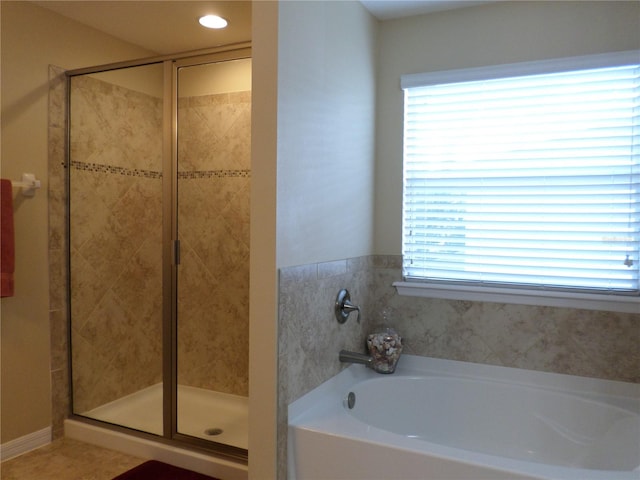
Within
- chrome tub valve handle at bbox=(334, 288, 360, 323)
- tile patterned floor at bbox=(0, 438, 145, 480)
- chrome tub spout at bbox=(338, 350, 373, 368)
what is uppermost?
chrome tub valve handle at bbox=(334, 288, 360, 323)

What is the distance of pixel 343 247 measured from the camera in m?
2.41

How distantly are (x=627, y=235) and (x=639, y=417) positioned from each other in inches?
32.7

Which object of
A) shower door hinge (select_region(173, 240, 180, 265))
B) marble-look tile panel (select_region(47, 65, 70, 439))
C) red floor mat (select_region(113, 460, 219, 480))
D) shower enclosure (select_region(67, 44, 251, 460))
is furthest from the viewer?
shower enclosure (select_region(67, 44, 251, 460))

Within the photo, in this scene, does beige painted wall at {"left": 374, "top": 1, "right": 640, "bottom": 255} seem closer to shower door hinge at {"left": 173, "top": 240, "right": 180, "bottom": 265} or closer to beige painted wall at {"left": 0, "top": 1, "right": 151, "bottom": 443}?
shower door hinge at {"left": 173, "top": 240, "right": 180, "bottom": 265}

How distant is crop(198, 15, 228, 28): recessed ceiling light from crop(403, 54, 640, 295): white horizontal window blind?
3.72ft

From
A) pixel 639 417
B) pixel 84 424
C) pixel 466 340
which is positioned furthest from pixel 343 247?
pixel 84 424

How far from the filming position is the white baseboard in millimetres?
2504

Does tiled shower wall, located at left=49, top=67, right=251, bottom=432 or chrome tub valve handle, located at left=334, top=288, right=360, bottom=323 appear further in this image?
tiled shower wall, located at left=49, top=67, right=251, bottom=432

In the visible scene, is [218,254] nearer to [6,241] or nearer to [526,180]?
[6,241]

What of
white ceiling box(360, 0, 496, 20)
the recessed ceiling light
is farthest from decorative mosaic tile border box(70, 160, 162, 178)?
white ceiling box(360, 0, 496, 20)

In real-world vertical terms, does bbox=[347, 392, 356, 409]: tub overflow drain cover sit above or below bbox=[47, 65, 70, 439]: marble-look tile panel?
below

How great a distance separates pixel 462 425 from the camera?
2504mm

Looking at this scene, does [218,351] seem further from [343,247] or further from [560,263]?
[560,263]

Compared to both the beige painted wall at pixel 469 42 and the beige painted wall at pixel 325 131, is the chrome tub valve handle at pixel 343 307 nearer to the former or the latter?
the beige painted wall at pixel 325 131
